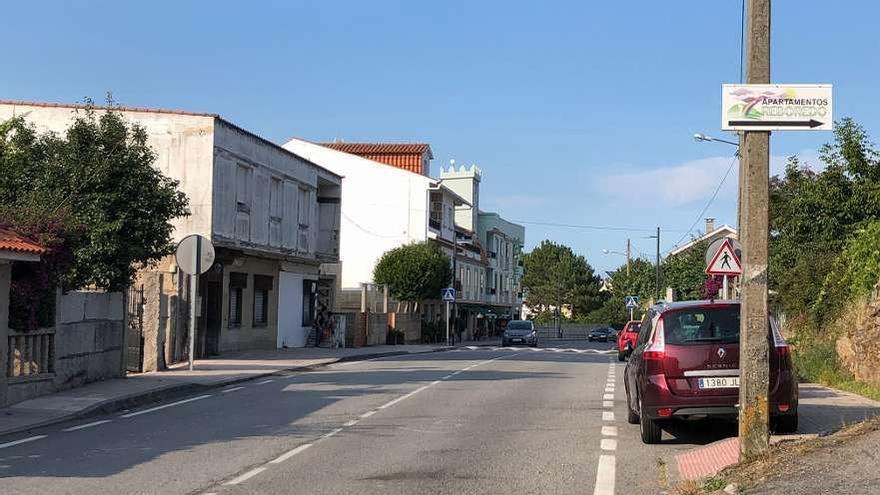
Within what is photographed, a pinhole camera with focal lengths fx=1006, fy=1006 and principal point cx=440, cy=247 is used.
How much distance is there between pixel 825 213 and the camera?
27.5 metres

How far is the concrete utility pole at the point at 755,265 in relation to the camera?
8.55 meters

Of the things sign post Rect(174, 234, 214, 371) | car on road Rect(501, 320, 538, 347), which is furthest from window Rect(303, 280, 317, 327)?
car on road Rect(501, 320, 538, 347)

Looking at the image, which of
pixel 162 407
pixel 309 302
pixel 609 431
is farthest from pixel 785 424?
pixel 309 302

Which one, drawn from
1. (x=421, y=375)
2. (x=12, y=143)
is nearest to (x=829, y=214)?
(x=421, y=375)

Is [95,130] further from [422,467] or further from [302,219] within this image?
[302,219]

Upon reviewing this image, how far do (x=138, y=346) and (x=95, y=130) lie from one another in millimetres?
5129

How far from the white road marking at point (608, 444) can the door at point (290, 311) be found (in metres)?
26.8

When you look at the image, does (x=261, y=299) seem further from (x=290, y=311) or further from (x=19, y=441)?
(x=19, y=441)

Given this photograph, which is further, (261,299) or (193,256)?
(261,299)

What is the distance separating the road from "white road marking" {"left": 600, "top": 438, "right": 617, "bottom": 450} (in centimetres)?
1

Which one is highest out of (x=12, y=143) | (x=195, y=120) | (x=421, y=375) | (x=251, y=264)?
(x=195, y=120)

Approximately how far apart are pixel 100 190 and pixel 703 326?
42.6 feet

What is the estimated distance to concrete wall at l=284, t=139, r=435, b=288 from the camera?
6019 centimetres

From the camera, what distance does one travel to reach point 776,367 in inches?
424
